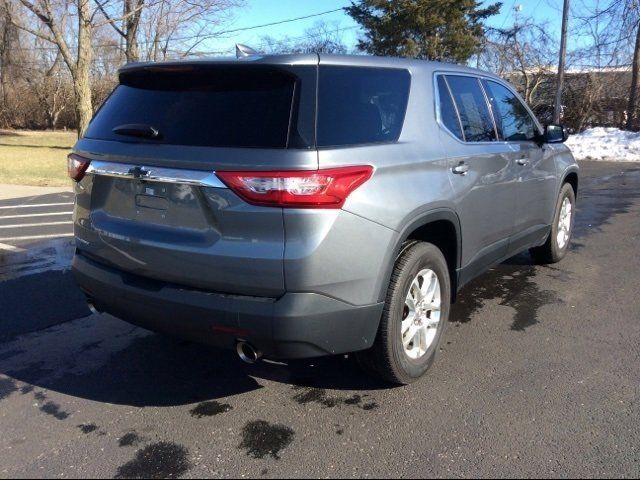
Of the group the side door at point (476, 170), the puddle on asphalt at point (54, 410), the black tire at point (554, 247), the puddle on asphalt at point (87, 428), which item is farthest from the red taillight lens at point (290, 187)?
the black tire at point (554, 247)

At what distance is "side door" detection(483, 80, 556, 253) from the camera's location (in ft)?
15.4

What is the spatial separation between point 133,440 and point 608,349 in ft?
10.1

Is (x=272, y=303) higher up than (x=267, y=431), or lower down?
higher up

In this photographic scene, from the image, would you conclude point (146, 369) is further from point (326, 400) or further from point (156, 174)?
point (156, 174)

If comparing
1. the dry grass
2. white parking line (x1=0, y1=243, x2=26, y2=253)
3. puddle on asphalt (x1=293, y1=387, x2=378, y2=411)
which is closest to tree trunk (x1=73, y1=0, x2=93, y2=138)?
the dry grass

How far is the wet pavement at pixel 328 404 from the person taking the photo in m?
2.82

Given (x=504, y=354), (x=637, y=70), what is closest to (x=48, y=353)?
(x=504, y=354)

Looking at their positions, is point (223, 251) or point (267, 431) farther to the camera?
point (267, 431)

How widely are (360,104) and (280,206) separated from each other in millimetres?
837

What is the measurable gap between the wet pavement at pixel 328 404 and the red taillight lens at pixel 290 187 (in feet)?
4.03

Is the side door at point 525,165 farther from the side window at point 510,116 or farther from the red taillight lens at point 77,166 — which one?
the red taillight lens at point 77,166

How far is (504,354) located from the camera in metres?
3.98

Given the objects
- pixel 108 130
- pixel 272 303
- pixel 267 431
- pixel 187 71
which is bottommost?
pixel 267 431

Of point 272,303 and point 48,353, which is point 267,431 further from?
point 48,353
